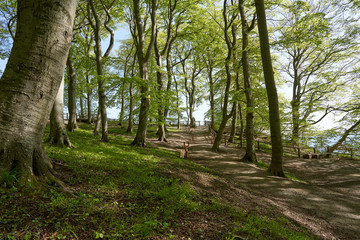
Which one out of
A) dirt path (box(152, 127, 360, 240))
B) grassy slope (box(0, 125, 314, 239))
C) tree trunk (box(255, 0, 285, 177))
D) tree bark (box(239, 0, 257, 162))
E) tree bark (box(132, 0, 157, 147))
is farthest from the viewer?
tree bark (box(239, 0, 257, 162))

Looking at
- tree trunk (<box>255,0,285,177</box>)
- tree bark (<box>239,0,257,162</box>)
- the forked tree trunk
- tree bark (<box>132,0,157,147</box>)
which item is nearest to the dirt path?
tree trunk (<box>255,0,285,177</box>)

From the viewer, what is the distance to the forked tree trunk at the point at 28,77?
7.16ft

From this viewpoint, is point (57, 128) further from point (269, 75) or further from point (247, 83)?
point (247, 83)

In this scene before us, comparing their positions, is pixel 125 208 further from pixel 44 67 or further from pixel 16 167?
pixel 44 67

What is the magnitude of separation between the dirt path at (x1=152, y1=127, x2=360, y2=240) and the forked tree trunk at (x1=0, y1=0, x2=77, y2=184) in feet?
18.6

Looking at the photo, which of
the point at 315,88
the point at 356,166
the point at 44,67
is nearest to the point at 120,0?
the point at 44,67

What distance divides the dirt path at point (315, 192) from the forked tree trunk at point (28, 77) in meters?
5.67

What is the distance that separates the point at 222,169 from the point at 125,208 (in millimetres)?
7187

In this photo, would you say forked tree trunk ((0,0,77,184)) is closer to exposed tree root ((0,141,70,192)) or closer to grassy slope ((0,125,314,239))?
exposed tree root ((0,141,70,192))

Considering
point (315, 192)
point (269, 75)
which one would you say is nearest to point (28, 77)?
point (269, 75)

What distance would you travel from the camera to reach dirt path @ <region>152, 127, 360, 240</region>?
14.3 feet

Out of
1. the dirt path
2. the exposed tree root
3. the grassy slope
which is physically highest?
the exposed tree root

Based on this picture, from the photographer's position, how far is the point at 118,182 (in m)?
3.53

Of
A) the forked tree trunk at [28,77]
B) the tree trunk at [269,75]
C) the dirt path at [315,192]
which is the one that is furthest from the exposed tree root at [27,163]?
the tree trunk at [269,75]
